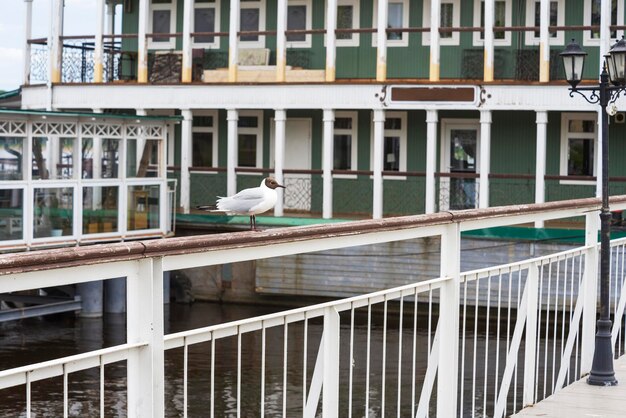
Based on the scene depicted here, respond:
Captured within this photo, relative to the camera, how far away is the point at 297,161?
3491 centimetres

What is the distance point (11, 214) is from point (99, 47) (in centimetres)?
905

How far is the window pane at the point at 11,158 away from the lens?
26.9 metres

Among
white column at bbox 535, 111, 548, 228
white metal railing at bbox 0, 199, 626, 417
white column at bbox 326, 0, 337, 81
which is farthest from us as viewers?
white column at bbox 326, 0, 337, 81

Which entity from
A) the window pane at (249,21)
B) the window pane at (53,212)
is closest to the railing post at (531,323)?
the window pane at (53,212)

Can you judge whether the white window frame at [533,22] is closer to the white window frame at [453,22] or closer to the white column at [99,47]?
the white window frame at [453,22]

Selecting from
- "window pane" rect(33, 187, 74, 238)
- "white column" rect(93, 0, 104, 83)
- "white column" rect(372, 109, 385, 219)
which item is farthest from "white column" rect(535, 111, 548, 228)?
"white column" rect(93, 0, 104, 83)

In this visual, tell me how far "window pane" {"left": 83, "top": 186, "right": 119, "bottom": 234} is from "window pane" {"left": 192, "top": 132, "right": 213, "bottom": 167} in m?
6.52

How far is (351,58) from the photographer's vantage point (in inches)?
1324

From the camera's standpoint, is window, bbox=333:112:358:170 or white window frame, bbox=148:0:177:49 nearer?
window, bbox=333:112:358:170

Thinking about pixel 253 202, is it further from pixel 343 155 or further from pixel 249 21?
pixel 249 21

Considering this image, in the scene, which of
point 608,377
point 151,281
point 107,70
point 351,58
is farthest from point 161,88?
point 151,281

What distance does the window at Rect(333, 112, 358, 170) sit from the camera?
1351 inches

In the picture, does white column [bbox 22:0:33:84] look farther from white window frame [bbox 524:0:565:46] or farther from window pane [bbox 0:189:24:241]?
white window frame [bbox 524:0:565:46]

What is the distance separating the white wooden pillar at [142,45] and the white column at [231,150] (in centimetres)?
282
